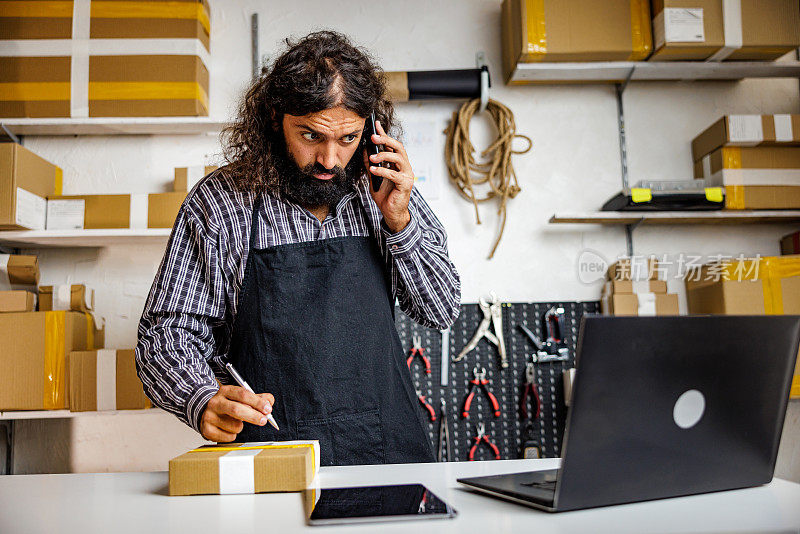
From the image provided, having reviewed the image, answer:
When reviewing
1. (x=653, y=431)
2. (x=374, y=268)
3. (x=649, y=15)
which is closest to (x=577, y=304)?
(x=649, y=15)

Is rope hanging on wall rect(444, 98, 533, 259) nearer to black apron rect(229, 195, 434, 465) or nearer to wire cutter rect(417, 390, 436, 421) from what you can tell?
wire cutter rect(417, 390, 436, 421)

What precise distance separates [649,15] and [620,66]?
23 cm

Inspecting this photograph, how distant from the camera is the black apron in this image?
1464 millimetres

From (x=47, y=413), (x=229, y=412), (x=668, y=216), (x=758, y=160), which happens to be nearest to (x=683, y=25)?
(x=758, y=160)

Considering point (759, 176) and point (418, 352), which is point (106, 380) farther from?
point (759, 176)

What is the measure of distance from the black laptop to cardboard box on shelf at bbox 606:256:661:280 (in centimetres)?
190

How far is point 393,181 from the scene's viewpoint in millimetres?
1511

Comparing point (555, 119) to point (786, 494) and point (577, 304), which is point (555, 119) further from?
point (786, 494)

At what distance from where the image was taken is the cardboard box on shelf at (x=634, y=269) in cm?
275

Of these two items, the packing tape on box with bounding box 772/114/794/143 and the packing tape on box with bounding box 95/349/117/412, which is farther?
the packing tape on box with bounding box 772/114/794/143

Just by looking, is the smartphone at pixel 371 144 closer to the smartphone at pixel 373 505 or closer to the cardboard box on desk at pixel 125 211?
the smartphone at pixel 373 505

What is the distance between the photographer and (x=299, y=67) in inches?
63.6

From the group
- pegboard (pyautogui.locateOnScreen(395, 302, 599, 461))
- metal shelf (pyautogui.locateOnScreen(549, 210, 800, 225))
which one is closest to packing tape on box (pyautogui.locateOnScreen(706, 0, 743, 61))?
metal shelf (pyautogui.locateOnScreen(549, 210, 800, 225))

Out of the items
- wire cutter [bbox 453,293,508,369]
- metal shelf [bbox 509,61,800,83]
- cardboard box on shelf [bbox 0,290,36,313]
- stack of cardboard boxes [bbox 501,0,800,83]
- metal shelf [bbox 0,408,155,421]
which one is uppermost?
stack of cardboard boxes [bbox 501,0,800,83]
